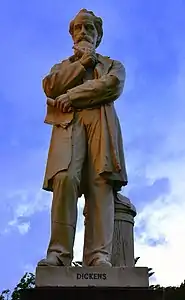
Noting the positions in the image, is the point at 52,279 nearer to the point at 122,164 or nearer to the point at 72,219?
the point at 72,219

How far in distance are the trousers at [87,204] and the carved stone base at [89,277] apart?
1.09 ft

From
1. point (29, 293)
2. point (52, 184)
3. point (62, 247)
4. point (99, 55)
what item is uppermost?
point (99, 55)

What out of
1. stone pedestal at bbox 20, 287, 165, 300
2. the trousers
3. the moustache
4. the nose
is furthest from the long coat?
stone pedestal at bbox 20, 287, 165, 300

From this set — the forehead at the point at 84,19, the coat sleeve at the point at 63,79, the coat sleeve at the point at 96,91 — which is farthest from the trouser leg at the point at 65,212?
the forehead at the point at 84,19

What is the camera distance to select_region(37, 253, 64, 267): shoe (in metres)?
7.46

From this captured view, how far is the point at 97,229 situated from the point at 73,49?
2917mm

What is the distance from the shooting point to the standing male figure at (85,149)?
25.8 feet

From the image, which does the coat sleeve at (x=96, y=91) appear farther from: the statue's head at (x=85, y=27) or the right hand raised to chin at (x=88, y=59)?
the statue's head at (x=85, y=27)

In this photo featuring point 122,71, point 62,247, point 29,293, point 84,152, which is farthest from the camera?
point 122,71

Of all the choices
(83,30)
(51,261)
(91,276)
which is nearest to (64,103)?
(83,30)

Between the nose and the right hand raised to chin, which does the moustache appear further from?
the right hand raised to chin

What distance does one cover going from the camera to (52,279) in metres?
7.32

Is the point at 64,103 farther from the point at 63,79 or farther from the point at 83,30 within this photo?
the point at 83,30

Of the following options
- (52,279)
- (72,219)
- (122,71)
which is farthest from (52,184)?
(122,71)
